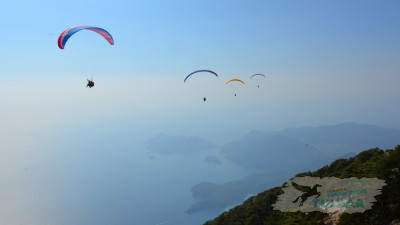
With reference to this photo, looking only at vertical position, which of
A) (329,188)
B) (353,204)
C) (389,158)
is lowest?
(353,204)

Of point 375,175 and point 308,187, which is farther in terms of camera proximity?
point 308,187

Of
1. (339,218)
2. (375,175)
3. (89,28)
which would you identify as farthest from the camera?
(89,28)

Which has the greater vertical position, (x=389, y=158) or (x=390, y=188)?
(x=389, y=158)

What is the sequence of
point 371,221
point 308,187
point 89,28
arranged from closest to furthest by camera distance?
point 371,221
point 89,28
point 308,187

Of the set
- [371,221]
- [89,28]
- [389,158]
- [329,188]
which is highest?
[89,28]

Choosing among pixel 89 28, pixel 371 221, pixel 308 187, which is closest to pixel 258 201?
pixel 308 187

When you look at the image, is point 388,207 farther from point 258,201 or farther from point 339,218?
point 258,201

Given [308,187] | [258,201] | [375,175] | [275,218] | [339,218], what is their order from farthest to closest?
[258,201]
[275,218]
[308,187]
[375,175]
[339,218]

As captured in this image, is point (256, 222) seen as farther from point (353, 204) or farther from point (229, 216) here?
point (353, 204)

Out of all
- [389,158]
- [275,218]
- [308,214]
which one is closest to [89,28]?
[308,214]
